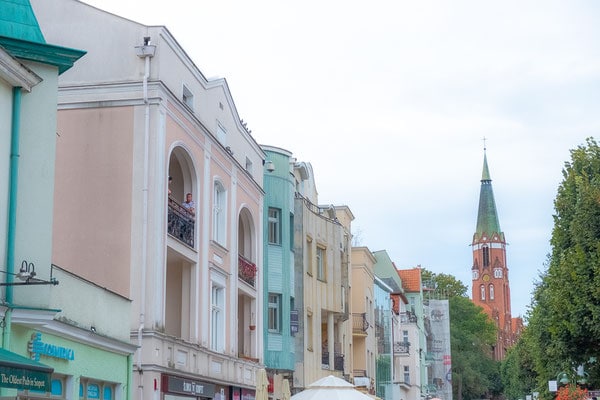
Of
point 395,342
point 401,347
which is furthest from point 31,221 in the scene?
point 401,347

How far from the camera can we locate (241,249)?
105 feet

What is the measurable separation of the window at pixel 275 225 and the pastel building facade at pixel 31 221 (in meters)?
17.8

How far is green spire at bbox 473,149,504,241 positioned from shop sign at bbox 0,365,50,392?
600ft

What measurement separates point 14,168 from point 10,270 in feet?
5.06

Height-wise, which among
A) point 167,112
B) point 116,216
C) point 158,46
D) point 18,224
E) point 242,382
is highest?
point 158,46

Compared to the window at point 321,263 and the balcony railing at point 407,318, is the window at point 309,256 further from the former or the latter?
the balcony railing at point 407,318

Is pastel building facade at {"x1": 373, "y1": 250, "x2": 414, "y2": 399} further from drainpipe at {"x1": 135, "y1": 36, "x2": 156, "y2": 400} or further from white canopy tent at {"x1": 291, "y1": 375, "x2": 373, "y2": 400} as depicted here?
drainpipe at {"x1": 135, "y1": 36, "x2": 156, "y2": 400}

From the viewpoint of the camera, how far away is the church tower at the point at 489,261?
18612 centimetres

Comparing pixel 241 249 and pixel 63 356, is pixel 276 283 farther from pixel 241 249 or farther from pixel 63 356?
pixel 63 356

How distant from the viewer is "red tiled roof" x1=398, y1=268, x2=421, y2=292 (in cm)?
8431

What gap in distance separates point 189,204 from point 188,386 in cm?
465

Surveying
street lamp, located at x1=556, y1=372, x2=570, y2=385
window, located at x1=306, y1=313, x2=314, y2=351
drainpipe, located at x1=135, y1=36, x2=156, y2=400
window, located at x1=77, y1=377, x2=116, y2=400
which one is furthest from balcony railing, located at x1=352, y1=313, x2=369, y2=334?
window, located at x1=77, y1=377, x2=116, y2=400

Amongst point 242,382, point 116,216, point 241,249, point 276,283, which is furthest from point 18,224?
point 276,283

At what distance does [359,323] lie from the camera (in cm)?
5022
